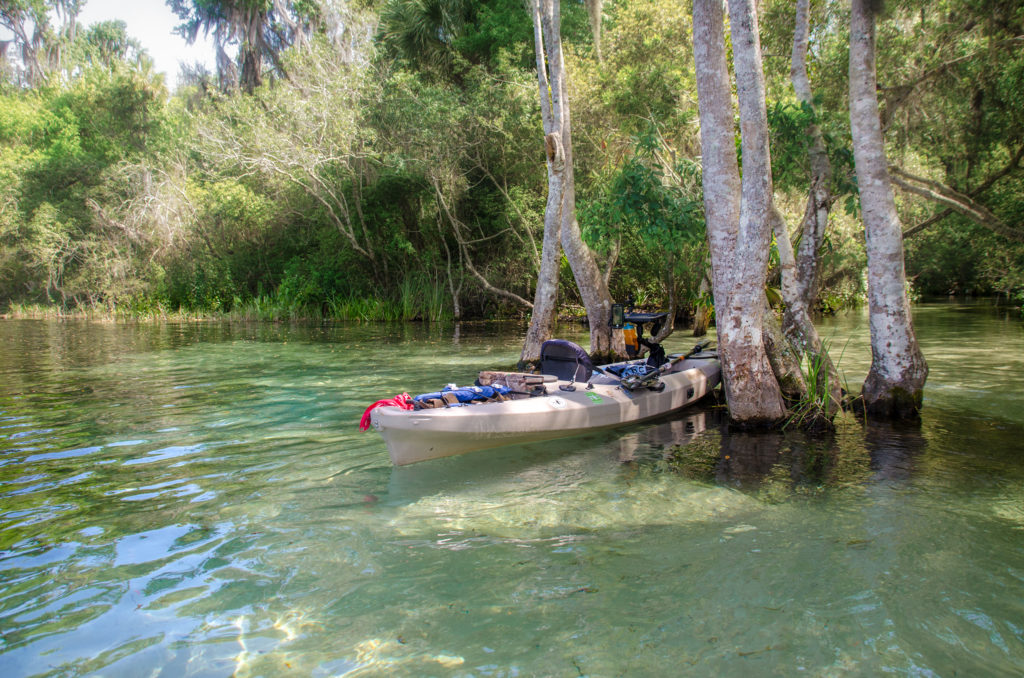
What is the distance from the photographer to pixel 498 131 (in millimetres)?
18609

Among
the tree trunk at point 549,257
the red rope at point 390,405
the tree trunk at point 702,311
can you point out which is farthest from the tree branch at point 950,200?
the red rope at point 390,405

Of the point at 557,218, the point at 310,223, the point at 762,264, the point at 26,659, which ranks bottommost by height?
the point at 26,659

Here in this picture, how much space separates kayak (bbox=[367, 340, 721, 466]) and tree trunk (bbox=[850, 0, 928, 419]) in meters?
2.03

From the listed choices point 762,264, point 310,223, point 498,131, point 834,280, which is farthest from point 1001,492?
point 310,223

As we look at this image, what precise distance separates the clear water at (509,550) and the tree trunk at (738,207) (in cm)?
57

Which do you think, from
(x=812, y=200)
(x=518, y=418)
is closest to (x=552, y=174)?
(x=812, y=200)

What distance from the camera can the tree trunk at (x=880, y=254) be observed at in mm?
7043

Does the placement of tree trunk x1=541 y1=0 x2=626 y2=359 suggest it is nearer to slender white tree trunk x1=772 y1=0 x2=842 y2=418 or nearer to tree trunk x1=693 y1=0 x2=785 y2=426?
slender white tree trunk x1=772 y1=0 x2=842 y2=418

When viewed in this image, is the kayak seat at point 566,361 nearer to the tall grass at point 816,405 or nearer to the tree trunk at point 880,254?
the tall grass at point 816,405

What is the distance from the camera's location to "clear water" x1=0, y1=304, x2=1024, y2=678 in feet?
10.1

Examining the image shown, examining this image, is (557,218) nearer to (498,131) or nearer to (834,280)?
(498,131)

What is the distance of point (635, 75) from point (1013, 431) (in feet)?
33.9

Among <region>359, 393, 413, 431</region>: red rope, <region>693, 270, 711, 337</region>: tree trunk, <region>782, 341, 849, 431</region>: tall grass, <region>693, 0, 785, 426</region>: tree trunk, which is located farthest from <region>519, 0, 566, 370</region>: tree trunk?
<region>693, 270, 711, 337</region>: tree trunk

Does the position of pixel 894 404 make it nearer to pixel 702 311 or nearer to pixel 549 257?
pixel 549 257
